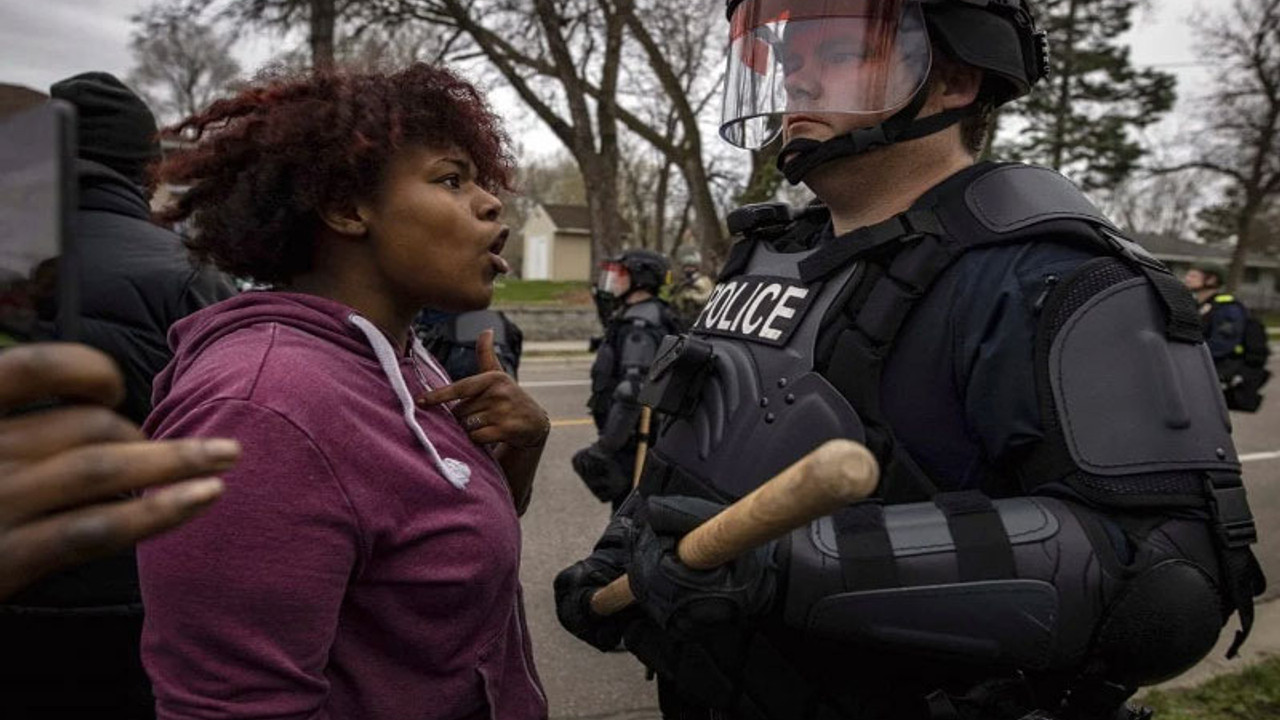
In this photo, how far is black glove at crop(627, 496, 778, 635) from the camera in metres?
1.15

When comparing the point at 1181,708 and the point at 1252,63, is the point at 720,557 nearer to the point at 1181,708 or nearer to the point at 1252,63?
the point at 1181,708

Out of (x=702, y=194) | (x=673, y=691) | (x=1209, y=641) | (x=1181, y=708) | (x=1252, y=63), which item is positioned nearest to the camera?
(x=1209, y=641)

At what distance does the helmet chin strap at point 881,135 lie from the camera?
4.91 ft

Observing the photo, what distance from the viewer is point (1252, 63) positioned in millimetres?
26469

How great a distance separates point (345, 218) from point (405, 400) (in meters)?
0.32

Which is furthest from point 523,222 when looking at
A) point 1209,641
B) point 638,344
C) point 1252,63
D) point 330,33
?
point 1209,641

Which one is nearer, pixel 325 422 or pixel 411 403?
pixel 325 422

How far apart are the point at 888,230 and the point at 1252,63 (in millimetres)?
32371

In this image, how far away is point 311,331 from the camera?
1.21 metres

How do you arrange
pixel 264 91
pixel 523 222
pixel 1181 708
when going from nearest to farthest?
pixel 264 91
pixel 1181 708
pixel 523 222

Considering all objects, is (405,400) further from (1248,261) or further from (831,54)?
(1248,261)

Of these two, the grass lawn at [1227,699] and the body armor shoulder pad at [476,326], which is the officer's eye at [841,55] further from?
the grass lawn at [1227,699]

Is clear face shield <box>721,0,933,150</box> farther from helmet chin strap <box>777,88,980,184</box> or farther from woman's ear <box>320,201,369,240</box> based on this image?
woman's ear <box>320,201,369,240</box>

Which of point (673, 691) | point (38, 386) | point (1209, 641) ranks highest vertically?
point (38, 386)
